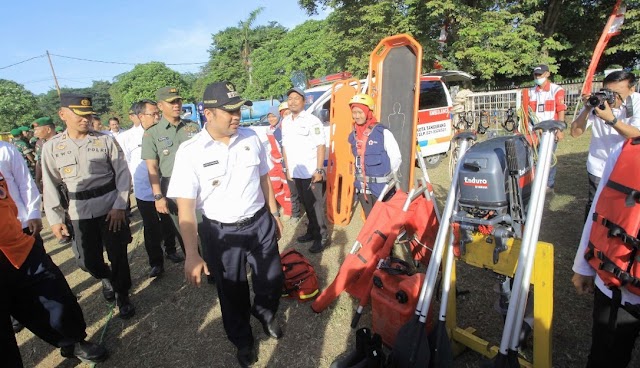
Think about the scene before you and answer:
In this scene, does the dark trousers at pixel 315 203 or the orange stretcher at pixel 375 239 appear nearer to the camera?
the orange stretcher at pixel 375 239

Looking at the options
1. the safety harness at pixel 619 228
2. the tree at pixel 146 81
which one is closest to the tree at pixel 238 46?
the tree at pixel 146 81

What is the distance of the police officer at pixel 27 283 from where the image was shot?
7.27 feet

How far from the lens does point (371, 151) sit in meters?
3.57

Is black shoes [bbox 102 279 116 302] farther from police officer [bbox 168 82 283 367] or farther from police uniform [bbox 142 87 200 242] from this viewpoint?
police officer [bbox 168 82 283 367]

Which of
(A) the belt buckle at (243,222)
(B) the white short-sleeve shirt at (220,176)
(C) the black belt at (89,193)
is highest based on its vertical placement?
(B) the white short-sleeve shirt at (220,176)

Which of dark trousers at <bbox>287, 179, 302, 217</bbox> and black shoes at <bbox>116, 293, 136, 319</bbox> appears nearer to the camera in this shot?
black shoes at <bbox>116, 293, 136, 319</bbox>

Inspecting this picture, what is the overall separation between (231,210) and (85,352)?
1.79 metres

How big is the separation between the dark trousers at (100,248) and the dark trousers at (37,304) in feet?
1.65

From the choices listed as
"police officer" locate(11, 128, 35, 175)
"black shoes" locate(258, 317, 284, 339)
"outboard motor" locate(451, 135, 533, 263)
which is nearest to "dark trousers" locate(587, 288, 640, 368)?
"outboard motor" locate(451, 135, 533, 263)

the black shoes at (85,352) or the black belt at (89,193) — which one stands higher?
the black belt at (89,193)

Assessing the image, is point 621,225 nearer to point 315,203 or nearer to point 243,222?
point 243,222

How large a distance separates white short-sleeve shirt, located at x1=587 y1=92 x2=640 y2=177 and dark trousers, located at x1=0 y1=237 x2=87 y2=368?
4.52m

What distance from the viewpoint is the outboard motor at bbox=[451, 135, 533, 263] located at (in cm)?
185

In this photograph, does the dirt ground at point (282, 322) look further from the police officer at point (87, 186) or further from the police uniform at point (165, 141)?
the police uniform at point (165, 141)
